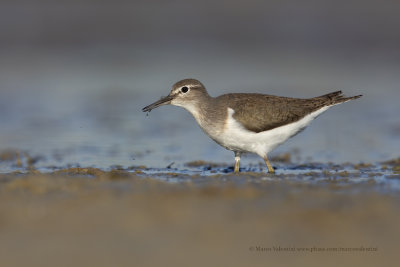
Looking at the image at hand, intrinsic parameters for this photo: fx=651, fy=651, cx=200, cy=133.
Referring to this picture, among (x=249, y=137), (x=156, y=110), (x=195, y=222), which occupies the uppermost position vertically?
(x=156, y=110)

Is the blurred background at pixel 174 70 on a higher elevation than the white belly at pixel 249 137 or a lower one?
higher

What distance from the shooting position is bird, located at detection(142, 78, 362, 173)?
10.2 meters

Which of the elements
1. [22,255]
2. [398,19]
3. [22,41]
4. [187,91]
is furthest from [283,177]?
[398,19]

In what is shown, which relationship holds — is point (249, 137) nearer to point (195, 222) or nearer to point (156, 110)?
point (195, 222)

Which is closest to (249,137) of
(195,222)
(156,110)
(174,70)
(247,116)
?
(247,116)

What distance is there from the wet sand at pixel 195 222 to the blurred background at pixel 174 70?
3293 millimetres

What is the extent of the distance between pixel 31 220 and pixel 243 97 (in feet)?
15.8

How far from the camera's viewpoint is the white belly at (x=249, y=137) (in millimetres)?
10180

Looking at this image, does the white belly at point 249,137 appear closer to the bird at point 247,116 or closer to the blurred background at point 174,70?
the bird at point 247,116

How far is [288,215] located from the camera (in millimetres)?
7059

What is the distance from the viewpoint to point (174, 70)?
21078 millimetres

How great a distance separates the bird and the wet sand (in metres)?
1.33

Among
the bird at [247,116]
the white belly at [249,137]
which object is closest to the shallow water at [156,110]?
the bird at [247,116]

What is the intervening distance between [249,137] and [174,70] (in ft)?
36.6
